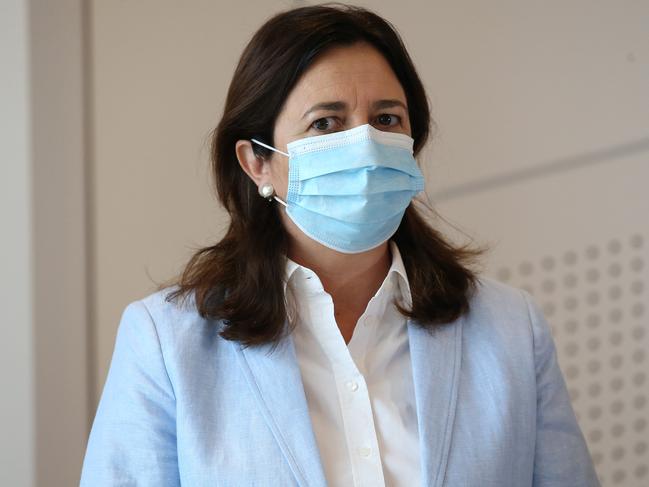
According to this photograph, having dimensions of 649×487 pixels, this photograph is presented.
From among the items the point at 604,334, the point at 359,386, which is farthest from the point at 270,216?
the point at 604,334

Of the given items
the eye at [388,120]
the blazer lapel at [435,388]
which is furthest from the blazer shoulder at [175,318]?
the eye at [388,120]

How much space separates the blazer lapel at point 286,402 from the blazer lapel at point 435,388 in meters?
0.20

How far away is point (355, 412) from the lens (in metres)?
1.56

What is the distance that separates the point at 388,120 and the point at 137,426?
2.43ft

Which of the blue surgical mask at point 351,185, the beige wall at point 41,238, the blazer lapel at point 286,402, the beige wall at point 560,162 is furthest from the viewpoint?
the beige wall at point 560,162

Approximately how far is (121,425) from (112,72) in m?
0.93

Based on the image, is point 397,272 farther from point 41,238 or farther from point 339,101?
point 41,238

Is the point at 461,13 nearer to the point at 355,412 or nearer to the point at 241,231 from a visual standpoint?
the point at 241,231

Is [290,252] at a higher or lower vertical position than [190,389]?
higher

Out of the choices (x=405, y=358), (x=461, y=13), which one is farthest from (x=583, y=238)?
(x=405, y=358)

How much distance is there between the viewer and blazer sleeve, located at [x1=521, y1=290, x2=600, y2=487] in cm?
168

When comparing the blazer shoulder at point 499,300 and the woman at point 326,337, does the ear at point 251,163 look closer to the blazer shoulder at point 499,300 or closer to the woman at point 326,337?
the woman at point 326,337

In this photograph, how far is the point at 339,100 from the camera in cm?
162

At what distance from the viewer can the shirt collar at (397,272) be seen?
1694 mm
